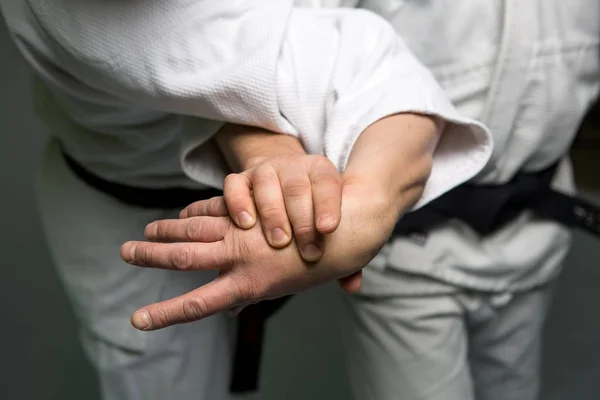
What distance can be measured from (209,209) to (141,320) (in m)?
0.05

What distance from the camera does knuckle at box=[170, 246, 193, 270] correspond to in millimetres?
254

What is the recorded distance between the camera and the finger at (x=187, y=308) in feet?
0.82

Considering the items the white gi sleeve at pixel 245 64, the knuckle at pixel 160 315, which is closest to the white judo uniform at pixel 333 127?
the white gi sleeve at pixel 245 64

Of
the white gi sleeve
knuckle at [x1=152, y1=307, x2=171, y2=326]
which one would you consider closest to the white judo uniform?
the white gi sleeve

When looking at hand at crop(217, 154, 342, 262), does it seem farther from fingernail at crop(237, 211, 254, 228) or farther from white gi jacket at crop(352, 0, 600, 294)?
white gi jacket at crop(352, 0, 600, 294)

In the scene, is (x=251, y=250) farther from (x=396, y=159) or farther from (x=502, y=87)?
(x=502, y=87)

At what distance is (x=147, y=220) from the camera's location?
0.47 metres

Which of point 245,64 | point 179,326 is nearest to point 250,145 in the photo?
point 245,64

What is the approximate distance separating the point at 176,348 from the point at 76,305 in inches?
3.3

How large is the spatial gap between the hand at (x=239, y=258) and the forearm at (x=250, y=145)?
0.16ft

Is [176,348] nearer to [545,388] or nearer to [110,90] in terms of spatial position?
[110,90]

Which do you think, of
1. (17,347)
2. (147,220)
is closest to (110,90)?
(147,220)

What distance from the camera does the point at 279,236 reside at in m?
0.25

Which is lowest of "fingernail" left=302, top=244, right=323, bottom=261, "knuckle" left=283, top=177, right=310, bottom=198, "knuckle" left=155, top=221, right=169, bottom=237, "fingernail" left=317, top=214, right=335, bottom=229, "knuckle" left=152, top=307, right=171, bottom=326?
"knuckle" left=152, top=307, right=171, bottom=326
